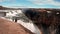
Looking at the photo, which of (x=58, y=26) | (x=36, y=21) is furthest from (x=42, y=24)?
(x=58, y=26)

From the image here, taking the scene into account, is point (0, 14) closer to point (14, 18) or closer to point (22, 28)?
point (14, 18)

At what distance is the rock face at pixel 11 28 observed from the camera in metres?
1.10

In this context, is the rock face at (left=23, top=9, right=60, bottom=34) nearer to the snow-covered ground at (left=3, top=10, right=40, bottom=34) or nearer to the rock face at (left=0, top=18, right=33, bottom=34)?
the snow-covered ground at (left=3, top=10, right=40, bottom=34)

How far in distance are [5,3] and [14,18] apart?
0.65ft

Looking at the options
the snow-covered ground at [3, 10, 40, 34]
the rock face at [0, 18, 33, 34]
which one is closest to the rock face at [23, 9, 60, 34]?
the snow-covered ground at [3, 10, 40, 34]

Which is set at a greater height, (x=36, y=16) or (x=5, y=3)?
(x=5, y=3)

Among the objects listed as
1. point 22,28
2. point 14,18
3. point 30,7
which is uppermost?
point 30,7

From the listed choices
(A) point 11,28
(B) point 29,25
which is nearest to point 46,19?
(B) point 29,25

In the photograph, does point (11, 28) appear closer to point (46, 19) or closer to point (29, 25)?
point (29, 25)

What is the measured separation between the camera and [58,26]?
3.93ft

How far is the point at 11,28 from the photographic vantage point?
111 cm

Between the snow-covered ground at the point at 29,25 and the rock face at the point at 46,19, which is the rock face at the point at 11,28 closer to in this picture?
the snow-covered ground at the point at 29,25

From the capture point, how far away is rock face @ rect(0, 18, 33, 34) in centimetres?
110

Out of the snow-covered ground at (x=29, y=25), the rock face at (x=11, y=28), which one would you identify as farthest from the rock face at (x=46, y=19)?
the rock face at (x=11, y=28)
